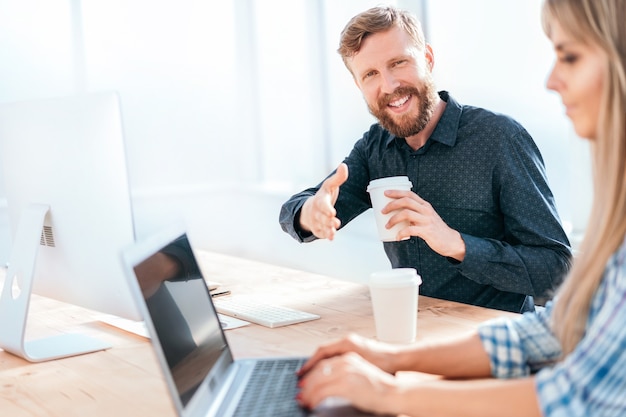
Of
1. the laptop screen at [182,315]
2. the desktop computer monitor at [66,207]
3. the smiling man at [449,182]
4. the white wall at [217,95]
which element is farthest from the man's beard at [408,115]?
the white wall at [217,95]

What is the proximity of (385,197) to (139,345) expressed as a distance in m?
0.61

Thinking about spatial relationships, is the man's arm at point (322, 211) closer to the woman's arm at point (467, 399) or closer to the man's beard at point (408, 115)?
the man's beard at point (408, 115)

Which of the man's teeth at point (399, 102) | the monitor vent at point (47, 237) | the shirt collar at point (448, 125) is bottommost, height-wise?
the monitor vent at point (47, 237)

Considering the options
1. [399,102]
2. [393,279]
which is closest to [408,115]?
[399,102]

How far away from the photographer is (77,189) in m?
1.60

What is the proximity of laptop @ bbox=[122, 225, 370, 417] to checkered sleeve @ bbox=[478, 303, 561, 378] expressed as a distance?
277 mm

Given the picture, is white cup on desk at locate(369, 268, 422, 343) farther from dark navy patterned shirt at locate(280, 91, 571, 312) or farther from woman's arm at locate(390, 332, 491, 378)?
dark navy patterned shirt at locate(280, 91, 571, 312)

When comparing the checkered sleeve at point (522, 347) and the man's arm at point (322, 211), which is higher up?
the man's arm at point (322, 211)

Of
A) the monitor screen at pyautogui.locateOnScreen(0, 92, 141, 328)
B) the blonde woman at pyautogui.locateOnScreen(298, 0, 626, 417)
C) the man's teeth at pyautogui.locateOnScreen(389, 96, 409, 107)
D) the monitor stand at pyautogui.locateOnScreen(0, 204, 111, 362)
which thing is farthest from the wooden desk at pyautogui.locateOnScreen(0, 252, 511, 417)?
the man's teeth at pyautogui.locateOnScreen(389, 96, 409, 107)

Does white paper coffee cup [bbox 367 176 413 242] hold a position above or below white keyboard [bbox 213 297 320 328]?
above

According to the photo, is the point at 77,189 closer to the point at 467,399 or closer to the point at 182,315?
the point at 182,315

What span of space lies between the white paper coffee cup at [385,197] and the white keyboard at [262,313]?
0.83 ft

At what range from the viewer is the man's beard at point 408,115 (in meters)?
2.17

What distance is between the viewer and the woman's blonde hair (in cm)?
94
